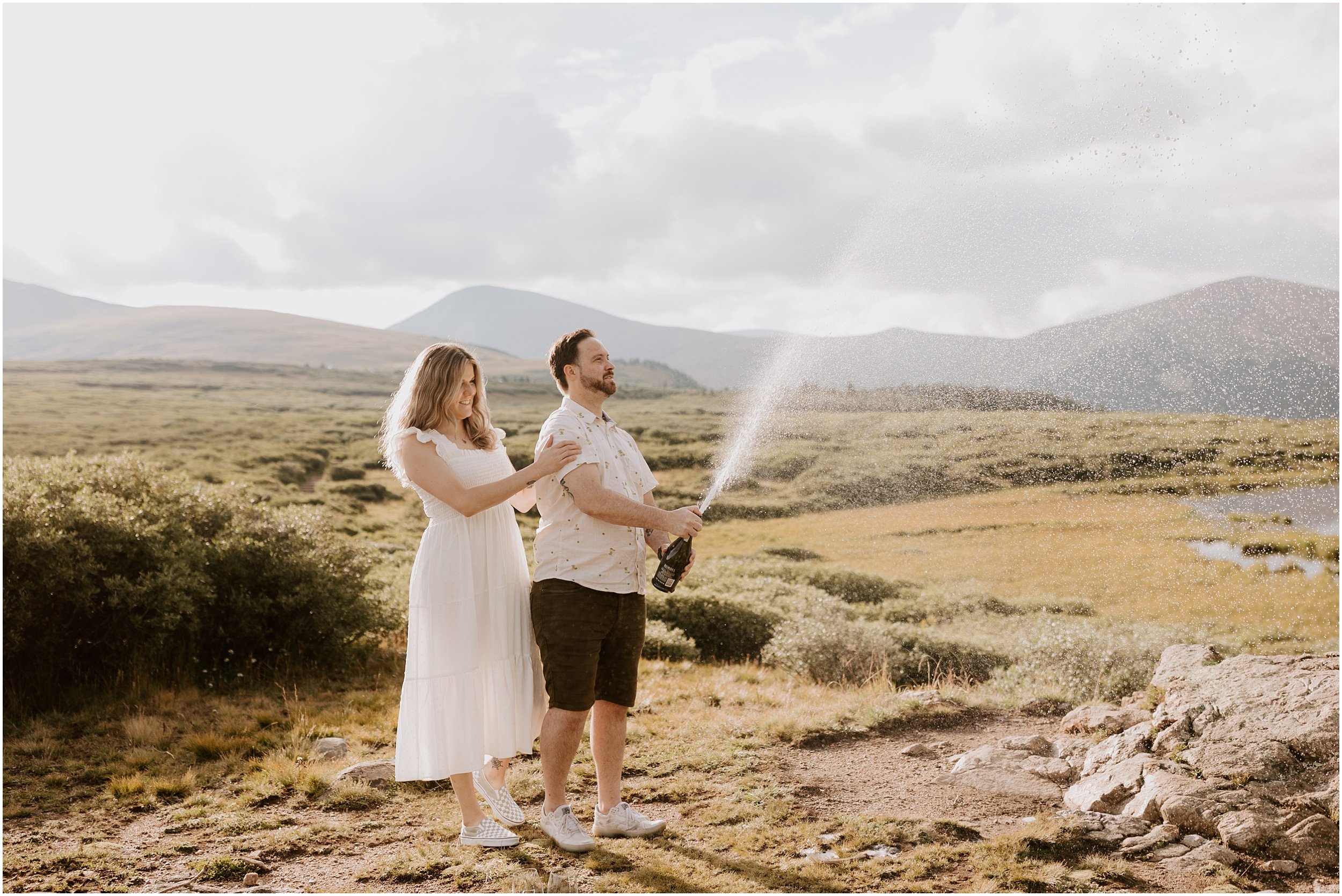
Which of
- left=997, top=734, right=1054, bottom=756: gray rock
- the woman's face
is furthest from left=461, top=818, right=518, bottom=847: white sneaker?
left=997, top=734, right=1054, bottom=756: gray rock

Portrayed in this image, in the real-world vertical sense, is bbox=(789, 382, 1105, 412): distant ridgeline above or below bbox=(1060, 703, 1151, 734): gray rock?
Answer: above

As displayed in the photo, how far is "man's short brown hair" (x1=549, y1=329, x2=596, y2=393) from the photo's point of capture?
14.5 feet

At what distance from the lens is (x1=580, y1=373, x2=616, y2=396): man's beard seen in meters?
4.40

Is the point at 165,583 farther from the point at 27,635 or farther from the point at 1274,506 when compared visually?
the point at 1274,506

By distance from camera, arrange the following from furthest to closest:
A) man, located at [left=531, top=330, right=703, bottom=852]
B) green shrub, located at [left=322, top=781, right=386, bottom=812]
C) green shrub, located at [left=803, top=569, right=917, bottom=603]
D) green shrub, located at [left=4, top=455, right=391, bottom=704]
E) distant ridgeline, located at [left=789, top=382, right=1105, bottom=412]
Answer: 1. distant ridgeline, located at [left=789, top=382, right=1105, bottom=412]
2. green shrub, located at [left=803, top=569, right=917, bottom=603]
3. green shrub, located at [left=4, top=455, right=391, bottom=704]
4. green shrub, located at [left=322, top=781, right=386, bottom=812]
5. man, located at [left=531, top=330, right=703, bottom=852]

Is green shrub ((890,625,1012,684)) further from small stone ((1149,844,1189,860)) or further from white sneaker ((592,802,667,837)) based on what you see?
white sneaker ((592,802,667,837))

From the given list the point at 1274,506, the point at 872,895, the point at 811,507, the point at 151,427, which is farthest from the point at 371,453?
the point at 872,895

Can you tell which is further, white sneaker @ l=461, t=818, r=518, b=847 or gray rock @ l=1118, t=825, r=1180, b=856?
gray rock @ l=1118, t=825, r=1180, b=856

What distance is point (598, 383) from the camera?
4422 millimetres

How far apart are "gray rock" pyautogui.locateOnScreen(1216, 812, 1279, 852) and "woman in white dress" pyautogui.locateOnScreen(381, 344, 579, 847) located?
4077mm

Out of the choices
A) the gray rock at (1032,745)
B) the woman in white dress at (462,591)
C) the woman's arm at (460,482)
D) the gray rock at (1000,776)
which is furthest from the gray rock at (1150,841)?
the woman's arm at (460,482)

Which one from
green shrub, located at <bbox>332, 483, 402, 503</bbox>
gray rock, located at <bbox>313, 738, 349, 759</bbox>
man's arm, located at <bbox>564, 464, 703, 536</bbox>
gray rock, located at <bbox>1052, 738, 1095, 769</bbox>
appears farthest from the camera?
green shrub, located at <bbox>332, 483, 402, 503</bbox>

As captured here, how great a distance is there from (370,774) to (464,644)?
256 centimetres

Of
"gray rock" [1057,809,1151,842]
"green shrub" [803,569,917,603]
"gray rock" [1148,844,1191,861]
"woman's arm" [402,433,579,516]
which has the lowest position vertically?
"green shrub" [803,569,917,603]
